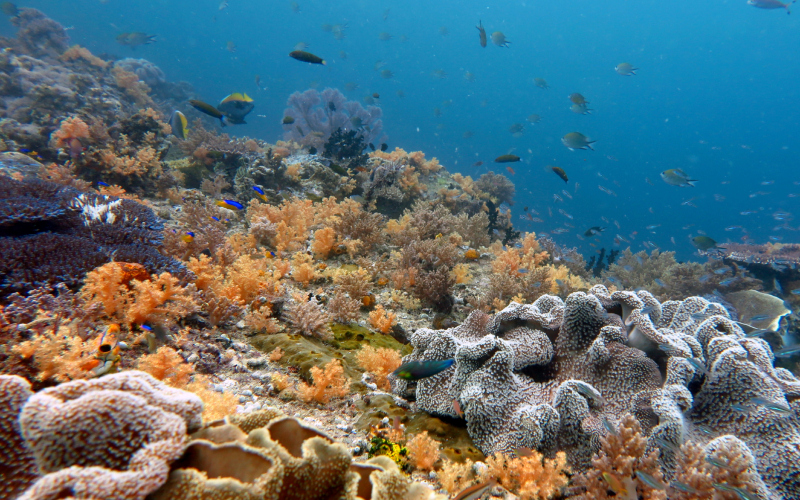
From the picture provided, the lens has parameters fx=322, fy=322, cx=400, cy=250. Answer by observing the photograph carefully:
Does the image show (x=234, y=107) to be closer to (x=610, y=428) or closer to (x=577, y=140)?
(x=577, y=140)

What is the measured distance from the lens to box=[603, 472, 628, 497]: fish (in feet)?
6.79

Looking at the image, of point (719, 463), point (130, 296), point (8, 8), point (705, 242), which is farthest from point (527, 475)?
point (8, 8)

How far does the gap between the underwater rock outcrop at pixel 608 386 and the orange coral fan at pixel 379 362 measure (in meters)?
0.18

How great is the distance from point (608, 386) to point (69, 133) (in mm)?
11333

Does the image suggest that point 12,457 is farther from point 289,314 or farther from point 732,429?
point 732,429

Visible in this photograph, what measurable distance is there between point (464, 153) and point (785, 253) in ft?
308

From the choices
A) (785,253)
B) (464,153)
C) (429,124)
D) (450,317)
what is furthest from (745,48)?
(450,317)

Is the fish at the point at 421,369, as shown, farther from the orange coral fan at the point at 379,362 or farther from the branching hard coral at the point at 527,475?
the orange coral fan at the point at 379,362

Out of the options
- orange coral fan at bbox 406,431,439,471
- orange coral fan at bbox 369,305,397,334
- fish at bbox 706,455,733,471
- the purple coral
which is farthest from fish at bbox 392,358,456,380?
the purple coral

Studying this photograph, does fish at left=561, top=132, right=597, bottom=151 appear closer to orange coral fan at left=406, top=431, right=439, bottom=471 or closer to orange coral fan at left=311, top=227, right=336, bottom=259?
orange coral fan at left=311, top=227, right=336, bottom=259

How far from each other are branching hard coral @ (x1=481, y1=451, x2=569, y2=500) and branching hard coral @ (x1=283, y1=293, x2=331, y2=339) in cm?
235

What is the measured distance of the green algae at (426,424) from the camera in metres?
2.70

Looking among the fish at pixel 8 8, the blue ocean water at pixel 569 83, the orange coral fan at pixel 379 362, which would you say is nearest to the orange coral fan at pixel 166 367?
the orange coral fan at pixel 379 362

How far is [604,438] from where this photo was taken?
2.41 meters
